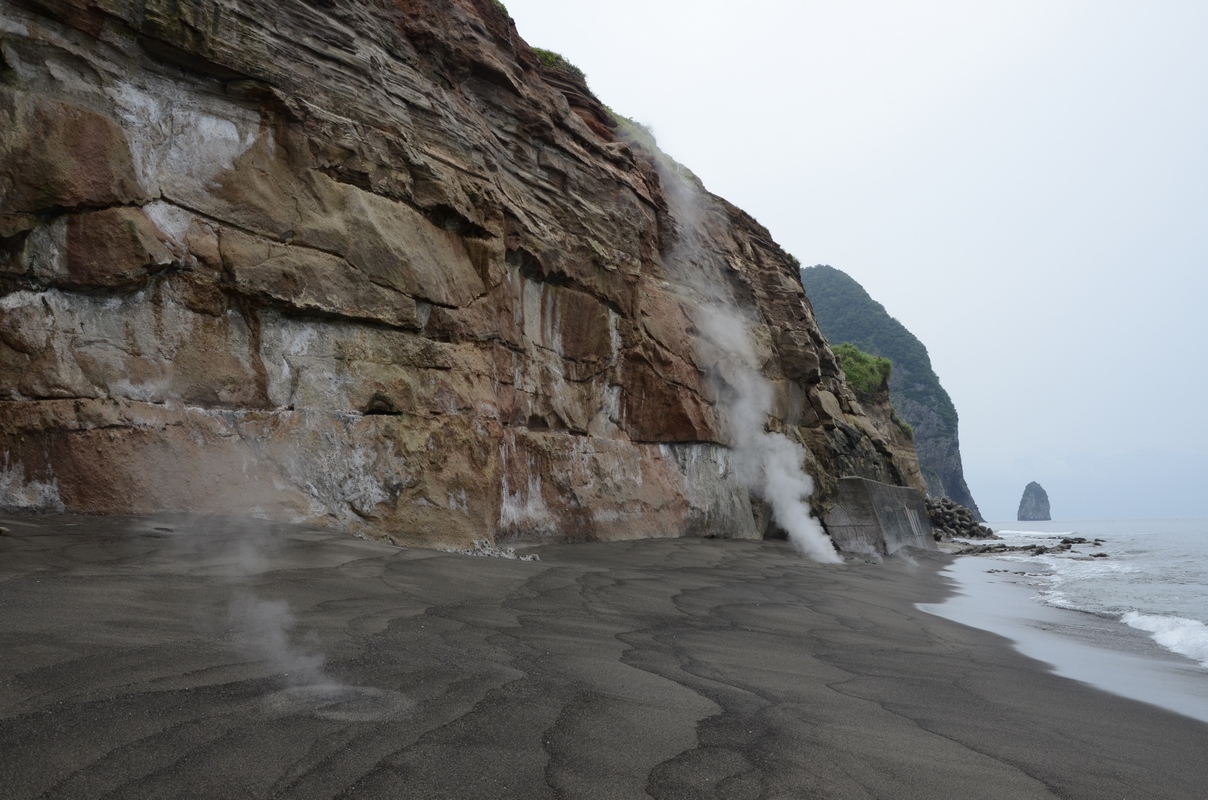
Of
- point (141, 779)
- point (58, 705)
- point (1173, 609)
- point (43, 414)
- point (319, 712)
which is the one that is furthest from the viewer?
point (1173, 609)

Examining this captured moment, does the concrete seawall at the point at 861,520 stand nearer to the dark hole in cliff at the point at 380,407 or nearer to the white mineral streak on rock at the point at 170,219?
the dark hole in cliff at the point at 380,407

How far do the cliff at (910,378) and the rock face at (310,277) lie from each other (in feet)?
212

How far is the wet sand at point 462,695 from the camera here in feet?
7.25

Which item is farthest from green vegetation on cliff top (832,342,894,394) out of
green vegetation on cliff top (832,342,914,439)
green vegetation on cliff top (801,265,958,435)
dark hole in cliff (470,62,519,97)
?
green vegetation on cliff top (801,265,958,435)

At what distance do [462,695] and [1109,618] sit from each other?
9143mm

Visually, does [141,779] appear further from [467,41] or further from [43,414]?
[467,41]

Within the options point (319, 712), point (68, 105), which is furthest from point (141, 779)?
point (68, 105)

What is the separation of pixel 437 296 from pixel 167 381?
3093 millimetres

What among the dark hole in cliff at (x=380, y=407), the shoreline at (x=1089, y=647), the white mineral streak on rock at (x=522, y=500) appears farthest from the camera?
the white mineral streak on rock at (x=522, y=500)

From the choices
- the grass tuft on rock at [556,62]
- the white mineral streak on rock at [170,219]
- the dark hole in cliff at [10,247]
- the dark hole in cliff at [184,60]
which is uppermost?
the grass tuft on rock at [556,62]

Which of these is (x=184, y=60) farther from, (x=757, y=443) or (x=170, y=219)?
(x=757, y=443)

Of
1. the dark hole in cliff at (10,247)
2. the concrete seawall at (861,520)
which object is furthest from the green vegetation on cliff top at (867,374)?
the dark hole in cliff at (10,247)

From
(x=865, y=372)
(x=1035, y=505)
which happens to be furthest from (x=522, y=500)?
(x=1035, y=505)

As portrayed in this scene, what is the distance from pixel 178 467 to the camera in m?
6.43
